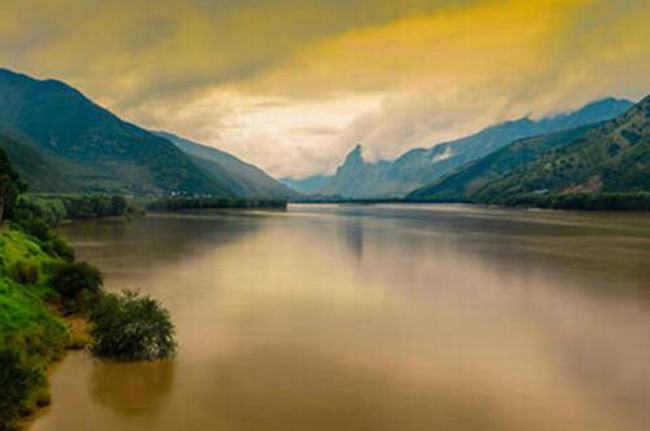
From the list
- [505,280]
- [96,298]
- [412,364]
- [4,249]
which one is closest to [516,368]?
[412,364]

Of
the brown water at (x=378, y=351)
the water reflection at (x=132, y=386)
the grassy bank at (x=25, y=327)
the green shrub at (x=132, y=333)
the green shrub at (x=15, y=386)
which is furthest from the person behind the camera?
the green shrub at (x=132, y=333)

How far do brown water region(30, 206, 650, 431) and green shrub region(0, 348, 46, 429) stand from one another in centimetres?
142

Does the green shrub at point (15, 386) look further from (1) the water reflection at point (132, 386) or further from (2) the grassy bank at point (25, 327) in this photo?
(1) the water reflection at point (132, 386)

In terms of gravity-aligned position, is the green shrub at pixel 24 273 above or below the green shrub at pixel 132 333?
above

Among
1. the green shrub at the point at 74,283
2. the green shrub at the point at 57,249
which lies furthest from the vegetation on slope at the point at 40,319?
the green shrub at the point at 57,249

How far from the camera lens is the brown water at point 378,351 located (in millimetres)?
38250

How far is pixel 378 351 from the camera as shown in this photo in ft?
173

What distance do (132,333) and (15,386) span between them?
12.6 metres

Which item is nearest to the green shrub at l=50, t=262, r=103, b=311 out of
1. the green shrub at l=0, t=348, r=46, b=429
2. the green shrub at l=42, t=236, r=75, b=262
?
the green shrub at l=42, t=236, r=75, b=262

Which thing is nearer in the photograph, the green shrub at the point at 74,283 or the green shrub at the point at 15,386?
the green shrub at the point at 15,386

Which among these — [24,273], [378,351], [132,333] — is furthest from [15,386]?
[24,273]

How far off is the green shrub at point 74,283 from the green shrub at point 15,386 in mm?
25150

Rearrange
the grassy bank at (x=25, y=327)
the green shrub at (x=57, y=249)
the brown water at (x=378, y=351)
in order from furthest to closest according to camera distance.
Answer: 1. the green shrub at (x=57, y=249)
2. the brown water at (x=378, y=351)
3. the grassy bank at (x=25, y=327)

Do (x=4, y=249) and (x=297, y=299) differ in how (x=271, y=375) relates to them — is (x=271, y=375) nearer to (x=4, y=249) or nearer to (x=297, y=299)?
(x=297, y=299)
